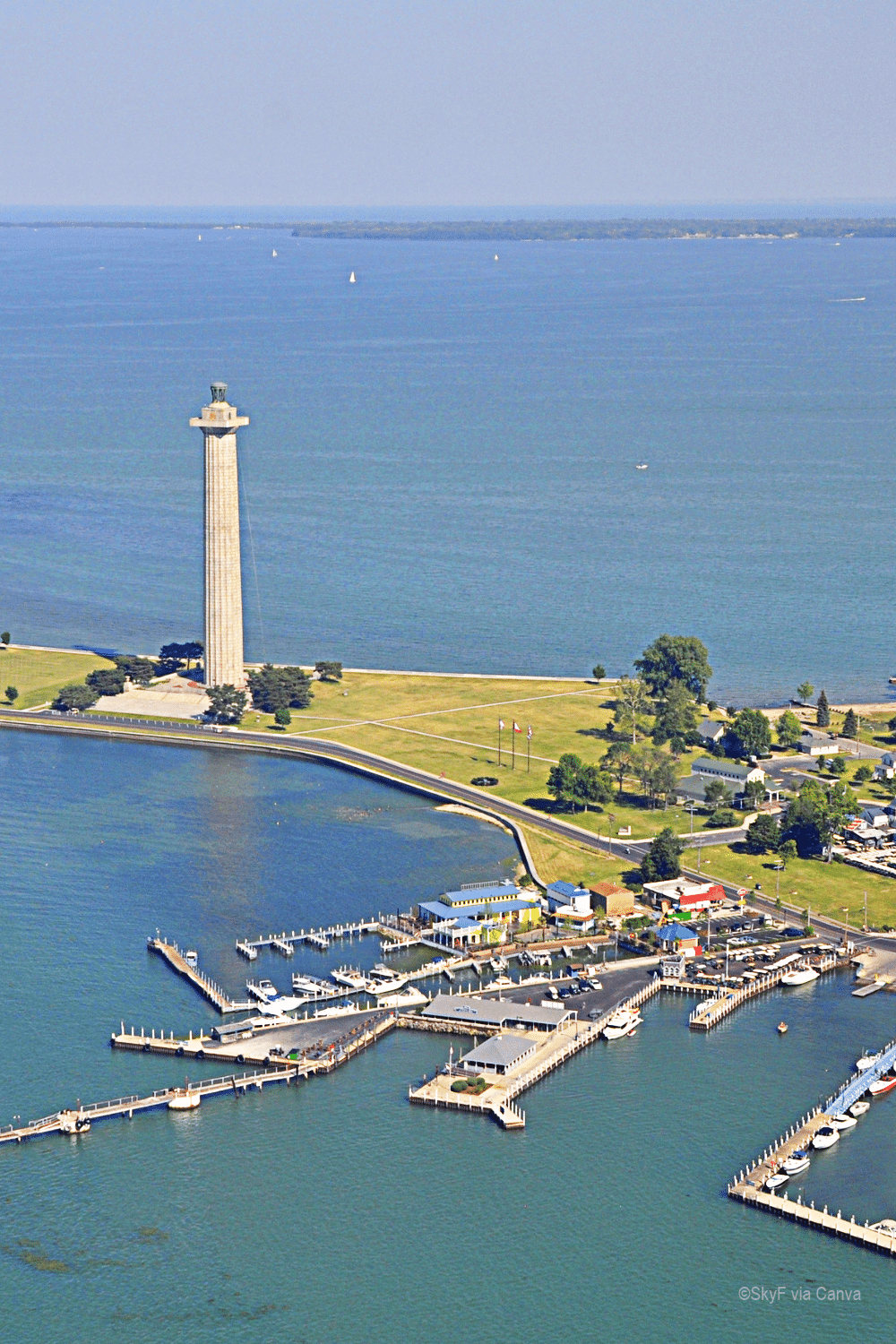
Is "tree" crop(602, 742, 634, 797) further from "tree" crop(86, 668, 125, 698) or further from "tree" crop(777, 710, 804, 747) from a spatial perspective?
"tree" crop(86, 668, 125, 698)

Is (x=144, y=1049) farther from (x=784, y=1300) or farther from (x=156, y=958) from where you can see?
(x=784, y=1300)

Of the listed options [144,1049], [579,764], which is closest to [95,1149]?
[144,1049]

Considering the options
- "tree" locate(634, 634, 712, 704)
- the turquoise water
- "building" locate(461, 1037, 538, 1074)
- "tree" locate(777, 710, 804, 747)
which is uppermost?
"tree" locate(634, 634, 712, 704)

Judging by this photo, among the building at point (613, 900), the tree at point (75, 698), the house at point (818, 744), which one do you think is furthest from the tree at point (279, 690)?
the building at point (613, 900)

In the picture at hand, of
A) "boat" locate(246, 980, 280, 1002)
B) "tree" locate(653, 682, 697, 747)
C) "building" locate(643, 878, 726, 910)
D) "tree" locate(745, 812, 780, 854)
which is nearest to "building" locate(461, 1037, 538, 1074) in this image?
"boat" locate(246, 980, 280, 1002)

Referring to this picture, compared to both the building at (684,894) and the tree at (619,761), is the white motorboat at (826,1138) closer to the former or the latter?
the building at (684,894)
